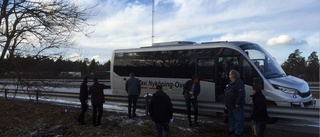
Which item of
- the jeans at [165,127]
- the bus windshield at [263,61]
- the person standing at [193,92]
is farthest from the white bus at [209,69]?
the jeans at [165,127]

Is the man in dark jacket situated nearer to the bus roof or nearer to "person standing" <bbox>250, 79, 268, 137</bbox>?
"person standing" <bbox>250, 79, 268, 137</bbox>

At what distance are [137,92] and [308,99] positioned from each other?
5.90 meters

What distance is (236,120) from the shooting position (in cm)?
922

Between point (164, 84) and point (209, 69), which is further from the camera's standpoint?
point (164, 84)

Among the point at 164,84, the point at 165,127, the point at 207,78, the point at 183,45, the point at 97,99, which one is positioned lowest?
the point at 165,127

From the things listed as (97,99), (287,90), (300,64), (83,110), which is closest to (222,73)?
(287,90)

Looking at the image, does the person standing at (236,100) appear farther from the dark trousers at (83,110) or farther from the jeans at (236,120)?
the dark trousers at (83,110)

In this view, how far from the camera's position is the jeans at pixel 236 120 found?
914 centimetres

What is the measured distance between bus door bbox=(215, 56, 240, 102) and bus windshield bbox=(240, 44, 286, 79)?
67 centimetres

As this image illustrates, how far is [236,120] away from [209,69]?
4430mm

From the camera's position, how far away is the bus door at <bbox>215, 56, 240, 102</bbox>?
12.8m

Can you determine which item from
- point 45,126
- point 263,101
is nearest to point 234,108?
point 263,101

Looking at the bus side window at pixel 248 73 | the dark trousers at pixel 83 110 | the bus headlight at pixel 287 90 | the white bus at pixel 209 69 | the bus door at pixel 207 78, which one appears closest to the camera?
the bus headlight at pixel 287 90

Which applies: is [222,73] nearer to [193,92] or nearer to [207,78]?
[207,78]
